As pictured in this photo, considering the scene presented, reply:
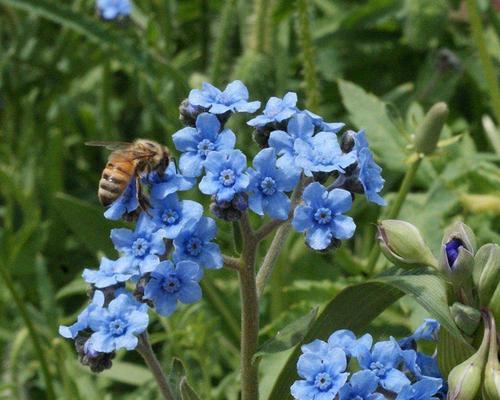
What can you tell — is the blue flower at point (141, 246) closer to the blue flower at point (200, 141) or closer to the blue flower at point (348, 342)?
the blue flower at point (200, 141)

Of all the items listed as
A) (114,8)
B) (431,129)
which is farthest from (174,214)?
(114,8)

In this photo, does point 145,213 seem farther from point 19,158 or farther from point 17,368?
point 19,158

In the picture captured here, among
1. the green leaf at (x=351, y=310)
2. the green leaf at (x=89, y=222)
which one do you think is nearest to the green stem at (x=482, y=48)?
the green leaf at (x=89, y=222)

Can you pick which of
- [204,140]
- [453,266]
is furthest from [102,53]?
[453,266]

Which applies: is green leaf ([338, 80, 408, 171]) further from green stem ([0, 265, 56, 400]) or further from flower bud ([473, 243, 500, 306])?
flower bud ([473, 243, 500, 306])

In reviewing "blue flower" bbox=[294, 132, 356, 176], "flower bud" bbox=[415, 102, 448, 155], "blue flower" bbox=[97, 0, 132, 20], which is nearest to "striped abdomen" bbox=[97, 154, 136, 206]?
"blue flower" bbox=[294, 132, 356, 176]

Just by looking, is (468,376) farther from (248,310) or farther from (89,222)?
(89,222)
